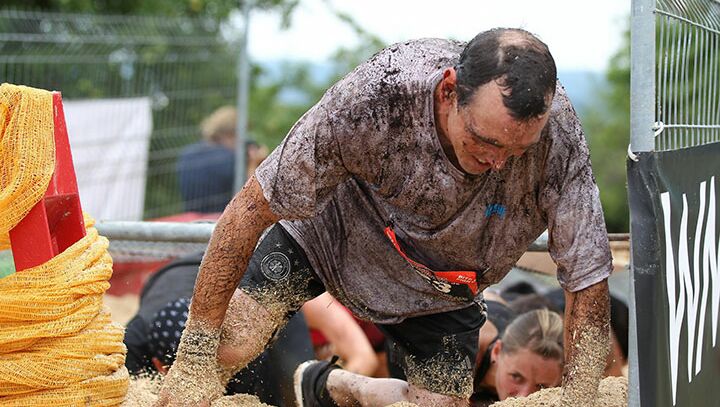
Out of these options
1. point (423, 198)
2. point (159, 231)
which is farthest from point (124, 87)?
point (423, 198)

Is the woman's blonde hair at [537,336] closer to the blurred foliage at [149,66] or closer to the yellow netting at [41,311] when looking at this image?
the yellow netting at [41,311]

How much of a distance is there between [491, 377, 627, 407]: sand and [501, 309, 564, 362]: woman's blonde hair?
2.55 ft

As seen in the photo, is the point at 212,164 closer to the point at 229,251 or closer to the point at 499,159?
the point at 229,251

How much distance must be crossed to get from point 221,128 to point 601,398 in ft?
19.9

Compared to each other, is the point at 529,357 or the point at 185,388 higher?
the point at 185,388

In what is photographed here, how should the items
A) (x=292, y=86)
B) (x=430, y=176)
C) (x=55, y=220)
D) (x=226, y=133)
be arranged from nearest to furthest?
(x=430, y=176) < (x=55, y=220) < (x=226, y=133) < (x=292, y=86)

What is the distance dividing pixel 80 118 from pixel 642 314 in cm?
622

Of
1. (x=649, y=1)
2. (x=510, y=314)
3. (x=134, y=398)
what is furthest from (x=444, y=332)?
(x=510, y=314)

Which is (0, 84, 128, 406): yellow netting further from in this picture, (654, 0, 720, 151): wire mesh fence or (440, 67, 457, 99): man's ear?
(654, 0, 720, 151): wire mesh fence

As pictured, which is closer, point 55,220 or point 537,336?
point 55,220

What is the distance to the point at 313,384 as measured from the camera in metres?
4.05

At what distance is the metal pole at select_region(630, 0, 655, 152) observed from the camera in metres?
2.57

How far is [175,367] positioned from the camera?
3084 millimetres

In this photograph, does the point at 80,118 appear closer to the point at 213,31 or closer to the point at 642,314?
the point at 213,31
